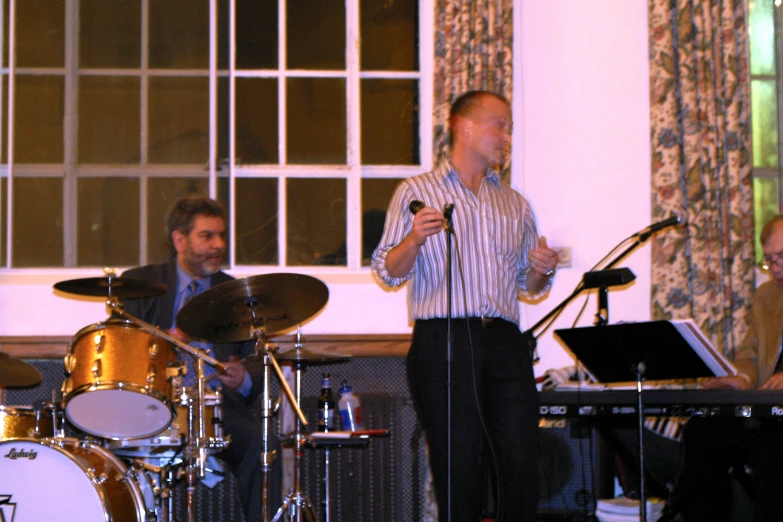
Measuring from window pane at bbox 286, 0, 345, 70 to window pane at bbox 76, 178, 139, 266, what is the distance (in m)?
1.14

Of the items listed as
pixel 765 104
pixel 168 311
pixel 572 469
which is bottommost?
pixel 572 469

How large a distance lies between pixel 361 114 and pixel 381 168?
0.33 metres

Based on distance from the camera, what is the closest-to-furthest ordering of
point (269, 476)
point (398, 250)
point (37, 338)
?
1. point (398, 250)
2. point (269, 476)
3. point (37, 338)

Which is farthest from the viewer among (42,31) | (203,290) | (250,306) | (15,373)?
(42,31)

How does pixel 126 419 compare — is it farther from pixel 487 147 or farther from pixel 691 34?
pixel 691 34

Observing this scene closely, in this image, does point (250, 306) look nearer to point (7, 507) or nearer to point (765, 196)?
point (7, 507)

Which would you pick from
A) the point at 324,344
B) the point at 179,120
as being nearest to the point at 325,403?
the point at 324,344

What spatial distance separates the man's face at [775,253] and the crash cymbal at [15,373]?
3.31m

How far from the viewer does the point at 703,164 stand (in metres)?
5.02

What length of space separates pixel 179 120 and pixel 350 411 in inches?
74.5

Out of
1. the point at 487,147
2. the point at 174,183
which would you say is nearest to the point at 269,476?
the point at 487,147

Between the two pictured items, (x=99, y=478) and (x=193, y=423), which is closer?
(x=99, y=478)

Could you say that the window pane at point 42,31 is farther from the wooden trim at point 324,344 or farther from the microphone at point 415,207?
the microphone at point 415,207

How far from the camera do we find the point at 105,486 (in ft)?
12.0
